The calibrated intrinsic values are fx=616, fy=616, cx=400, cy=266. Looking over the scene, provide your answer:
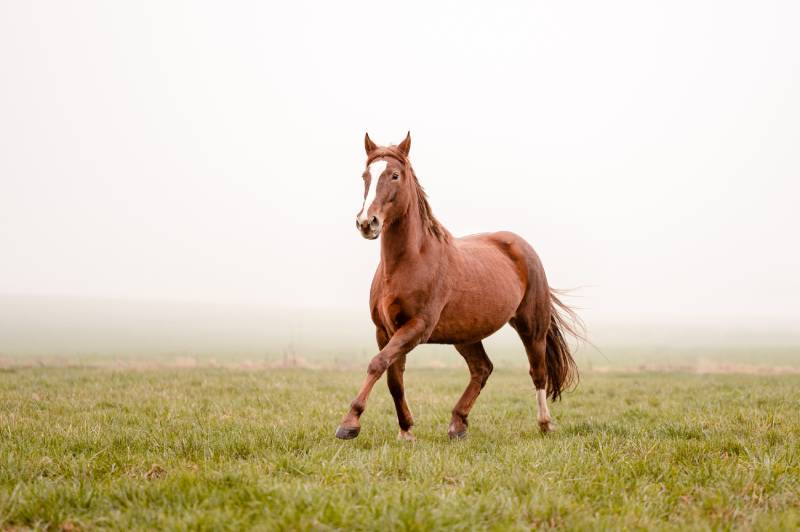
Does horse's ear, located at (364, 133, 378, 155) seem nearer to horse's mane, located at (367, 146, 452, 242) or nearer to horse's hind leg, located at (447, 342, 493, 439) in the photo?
horse's mane, located at (367, 146, 452, 242)

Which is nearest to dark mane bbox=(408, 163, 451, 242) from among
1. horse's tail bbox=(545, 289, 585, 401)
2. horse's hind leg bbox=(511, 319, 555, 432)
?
horse's hind leg bbox=(511, 319, 555, 432)

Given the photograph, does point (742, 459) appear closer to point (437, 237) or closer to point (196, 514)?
point (437, 237)

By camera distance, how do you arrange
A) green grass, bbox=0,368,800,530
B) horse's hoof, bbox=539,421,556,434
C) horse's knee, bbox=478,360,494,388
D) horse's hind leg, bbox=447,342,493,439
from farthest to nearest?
horse's knee, bbox=478,360,494,388 → horse's hoof, bbox=539,421,556,434 → horse's hind leg, bbox=447,342,493,439 → green grass, bbox=0,368,800,530

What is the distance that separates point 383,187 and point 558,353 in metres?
4.23

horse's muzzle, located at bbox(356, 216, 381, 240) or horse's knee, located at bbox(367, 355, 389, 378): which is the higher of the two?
horse's muzzle, located at bbox(356, 216, 381, 240)

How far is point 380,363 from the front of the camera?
581 cm

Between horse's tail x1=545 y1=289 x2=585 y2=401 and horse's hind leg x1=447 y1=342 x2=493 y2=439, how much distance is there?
121 cm

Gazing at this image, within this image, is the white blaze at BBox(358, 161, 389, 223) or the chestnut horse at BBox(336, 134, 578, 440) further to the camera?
the chestnut horse at BBox(336, 134, 578, 440)

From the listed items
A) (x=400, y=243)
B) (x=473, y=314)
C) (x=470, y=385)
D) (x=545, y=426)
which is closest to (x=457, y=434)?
(x=470, y=385)


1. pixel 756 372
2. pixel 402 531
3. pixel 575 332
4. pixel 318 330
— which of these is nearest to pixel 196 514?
pixel 402 531

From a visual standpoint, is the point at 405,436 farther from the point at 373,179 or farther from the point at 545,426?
the point at 373,179

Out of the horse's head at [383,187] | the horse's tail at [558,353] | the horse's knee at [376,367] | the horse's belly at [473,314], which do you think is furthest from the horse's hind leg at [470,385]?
the horse's head at [383,187]

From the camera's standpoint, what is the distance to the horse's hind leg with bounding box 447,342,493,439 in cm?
715

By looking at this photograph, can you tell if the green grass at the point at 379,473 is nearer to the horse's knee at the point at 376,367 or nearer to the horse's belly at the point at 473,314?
the horse's knee at the point at 376,367
